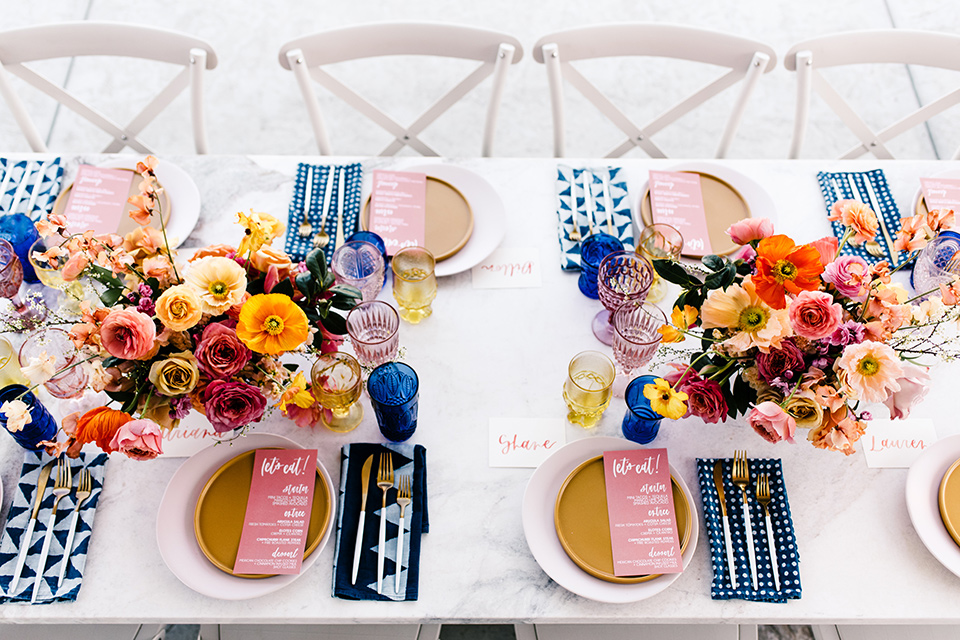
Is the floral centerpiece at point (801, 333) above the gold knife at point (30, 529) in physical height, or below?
above

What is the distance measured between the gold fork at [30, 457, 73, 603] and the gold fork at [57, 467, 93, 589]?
0.02m

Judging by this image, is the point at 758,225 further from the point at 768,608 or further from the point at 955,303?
the point at 768,608

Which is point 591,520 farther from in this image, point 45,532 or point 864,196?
point 864,196

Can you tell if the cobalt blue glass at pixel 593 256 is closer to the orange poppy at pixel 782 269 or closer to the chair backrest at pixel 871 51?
the orange poppy at pixel 782 269

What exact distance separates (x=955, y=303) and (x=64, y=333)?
1.47 m

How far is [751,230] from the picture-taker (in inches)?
43.8

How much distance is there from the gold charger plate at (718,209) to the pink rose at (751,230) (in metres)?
0.42

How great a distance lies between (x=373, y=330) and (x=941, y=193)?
140 centimetres

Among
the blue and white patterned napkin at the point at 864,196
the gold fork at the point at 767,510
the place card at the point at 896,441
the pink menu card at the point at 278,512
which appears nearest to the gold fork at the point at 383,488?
the pink menu card at the point at 278,512

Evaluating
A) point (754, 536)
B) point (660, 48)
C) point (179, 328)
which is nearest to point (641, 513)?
point (754, 536)

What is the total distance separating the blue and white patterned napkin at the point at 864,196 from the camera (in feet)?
5.19

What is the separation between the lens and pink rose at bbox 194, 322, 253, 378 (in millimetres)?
1012

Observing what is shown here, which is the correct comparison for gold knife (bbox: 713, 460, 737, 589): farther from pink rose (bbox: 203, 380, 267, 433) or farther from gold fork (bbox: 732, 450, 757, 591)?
pink rose (bbox: 203, 380, 267, 433)

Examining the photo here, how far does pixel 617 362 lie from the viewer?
1403 millimetres
